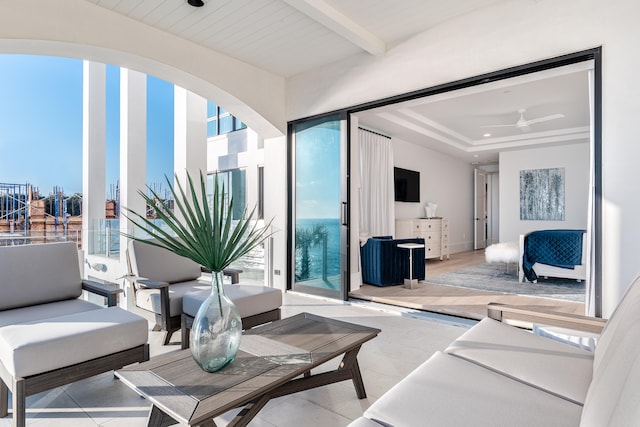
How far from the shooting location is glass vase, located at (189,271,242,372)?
1503 millimetres

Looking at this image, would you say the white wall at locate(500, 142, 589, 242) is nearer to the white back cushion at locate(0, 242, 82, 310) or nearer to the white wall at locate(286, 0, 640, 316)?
the white wall at locate(286, 0, 640, 316)

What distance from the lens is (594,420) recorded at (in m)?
0.86

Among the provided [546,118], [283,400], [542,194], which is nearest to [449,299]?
[283,400]

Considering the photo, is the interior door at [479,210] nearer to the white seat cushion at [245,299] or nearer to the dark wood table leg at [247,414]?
the white seat cushion at [245,299]

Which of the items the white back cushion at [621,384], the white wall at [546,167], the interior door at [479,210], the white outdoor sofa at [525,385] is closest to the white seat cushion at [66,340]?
the white outdoor sofa at [525,385]

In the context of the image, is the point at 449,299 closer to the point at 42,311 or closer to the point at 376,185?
the point at 376,185

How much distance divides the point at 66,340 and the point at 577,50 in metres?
3.85

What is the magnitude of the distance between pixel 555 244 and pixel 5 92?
30.8 feet

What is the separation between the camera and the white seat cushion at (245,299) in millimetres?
2691

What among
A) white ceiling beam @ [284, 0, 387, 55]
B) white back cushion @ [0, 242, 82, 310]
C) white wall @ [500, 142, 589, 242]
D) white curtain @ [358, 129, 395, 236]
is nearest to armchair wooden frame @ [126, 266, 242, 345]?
white back cushion @ [0, 242, 82, 310]

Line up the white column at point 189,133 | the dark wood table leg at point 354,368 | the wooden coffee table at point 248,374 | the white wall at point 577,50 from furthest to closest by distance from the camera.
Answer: the white column at point 189,133
the white wall at point 577,50
the dark wood table leg at point 354,368
the wooden coffee table at point 248,374

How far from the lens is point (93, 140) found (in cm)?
520

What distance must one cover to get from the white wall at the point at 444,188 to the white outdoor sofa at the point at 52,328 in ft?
19.6

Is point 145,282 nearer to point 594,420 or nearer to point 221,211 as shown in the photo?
point 221,211
